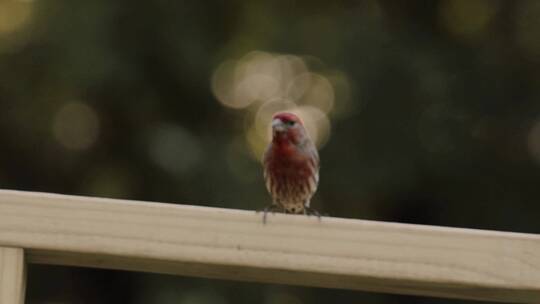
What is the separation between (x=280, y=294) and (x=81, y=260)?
6100 mm

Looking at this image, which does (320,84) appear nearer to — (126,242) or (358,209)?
(358,209)

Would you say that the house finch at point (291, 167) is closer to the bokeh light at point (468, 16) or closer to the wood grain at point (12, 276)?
the wood grain at point (12, 276)

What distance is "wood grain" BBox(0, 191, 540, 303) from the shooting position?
84.1 inches

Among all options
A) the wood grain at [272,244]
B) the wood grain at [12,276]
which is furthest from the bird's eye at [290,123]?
the wood grain at [12,276]

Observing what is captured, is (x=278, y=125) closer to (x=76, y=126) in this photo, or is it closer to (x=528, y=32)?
(x=76, y=126)

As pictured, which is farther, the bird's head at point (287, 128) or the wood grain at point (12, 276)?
the bird's head at point (287, 128)

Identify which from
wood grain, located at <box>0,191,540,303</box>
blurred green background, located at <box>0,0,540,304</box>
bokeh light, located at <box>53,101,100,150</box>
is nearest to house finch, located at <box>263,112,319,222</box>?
wood grain, located at <box>0,191,540,303</box>

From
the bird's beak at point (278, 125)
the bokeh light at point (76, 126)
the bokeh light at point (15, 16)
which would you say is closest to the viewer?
the bird's beak at point (278, 125)

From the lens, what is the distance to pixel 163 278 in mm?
7891

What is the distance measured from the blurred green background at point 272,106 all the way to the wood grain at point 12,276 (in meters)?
6.00

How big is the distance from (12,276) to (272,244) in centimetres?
44

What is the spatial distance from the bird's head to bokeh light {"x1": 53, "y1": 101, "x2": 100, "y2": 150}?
3.82 metres

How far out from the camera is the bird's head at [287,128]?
4953 millimetres

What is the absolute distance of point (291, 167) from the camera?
507cm
